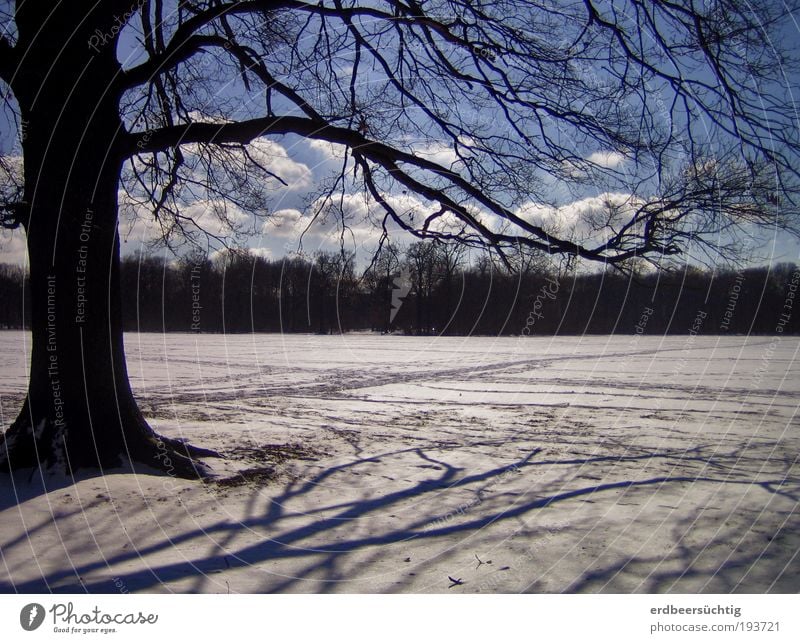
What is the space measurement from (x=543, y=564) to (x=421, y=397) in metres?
7.58

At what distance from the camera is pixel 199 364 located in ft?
59.6

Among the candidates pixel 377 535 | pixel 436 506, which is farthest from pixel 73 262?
pixel 436 506

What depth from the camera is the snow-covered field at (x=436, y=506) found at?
11.4 feet

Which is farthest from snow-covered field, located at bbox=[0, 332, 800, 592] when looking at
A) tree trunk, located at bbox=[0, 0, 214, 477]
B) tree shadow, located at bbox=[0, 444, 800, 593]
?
tree trunk, located at bbox=[0, 0, 214, 477]

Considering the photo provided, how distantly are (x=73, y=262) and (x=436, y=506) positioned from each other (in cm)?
384

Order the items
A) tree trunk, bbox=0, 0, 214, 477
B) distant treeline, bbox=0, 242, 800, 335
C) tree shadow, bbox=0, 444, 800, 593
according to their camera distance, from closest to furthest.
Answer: tree shadow, bbox=0, 444, 800, 593 → tree trunk, bbox=0, 0, 214, 477 → distant treeline, bbox=0, 242, 800, 335

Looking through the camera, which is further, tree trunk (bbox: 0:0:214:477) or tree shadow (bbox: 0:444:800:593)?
tree trunk (bbox: 0:0:214:477)

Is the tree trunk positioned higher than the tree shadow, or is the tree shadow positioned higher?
the tree trunk

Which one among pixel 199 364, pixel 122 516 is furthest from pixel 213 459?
pixel 199 364

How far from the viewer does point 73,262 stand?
5.36 meters

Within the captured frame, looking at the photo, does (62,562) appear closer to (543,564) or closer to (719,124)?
(543,564)

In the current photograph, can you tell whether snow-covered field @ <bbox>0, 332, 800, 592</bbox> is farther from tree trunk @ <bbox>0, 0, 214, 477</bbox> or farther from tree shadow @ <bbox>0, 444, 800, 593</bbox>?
tree trunk @ <bbox>0, 0, 214, 477</bbox>

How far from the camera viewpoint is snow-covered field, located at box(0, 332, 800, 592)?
11.4 feet

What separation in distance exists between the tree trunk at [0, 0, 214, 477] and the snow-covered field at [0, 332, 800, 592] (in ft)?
1.31
